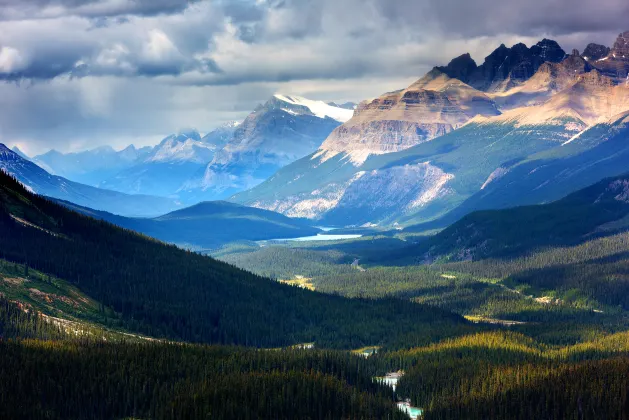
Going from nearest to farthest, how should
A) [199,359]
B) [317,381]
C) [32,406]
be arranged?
1. [32,406]
2. [317,381]
3. [199,359]

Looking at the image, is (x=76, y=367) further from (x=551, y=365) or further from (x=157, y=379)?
(x=551, y=365)

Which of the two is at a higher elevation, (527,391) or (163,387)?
(163,387)

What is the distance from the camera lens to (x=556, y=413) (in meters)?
161

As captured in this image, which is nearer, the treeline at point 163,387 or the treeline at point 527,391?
the treeline at point 163,387

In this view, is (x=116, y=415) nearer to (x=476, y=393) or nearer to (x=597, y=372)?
(x=476, y=393)

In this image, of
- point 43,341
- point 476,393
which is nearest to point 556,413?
point 476,393

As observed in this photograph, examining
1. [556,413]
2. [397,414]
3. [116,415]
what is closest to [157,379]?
[116,415]

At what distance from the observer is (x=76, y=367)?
6565 inches

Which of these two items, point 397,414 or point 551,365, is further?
point 551,365

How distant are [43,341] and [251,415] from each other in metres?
53.6

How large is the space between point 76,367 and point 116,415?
14.5m

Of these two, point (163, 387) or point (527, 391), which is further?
point (527, 391)

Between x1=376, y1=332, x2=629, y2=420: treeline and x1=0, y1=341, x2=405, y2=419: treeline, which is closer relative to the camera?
x1=0, y1=341, x2=405, y2=419: treeline

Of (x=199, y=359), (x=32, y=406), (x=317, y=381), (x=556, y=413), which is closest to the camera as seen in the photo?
(x=32, y=406)
